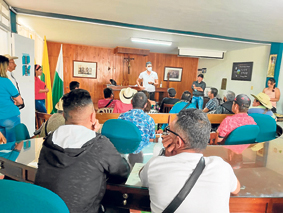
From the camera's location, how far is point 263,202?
112 cm

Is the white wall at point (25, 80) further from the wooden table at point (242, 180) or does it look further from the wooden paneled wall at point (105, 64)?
the wooden paneled wall at point (105, 64)

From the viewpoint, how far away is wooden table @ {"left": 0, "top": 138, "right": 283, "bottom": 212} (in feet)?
3.54

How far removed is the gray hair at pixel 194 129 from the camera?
93 cm

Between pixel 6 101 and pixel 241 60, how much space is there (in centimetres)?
736

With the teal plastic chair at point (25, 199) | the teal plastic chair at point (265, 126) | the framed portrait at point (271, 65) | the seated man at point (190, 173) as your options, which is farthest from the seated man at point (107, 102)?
the framed portrait at point (271, 65)

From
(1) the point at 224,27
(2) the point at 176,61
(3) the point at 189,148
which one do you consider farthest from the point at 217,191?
(2) the point at 176,61

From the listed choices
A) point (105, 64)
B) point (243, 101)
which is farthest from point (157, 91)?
point (243, 101)

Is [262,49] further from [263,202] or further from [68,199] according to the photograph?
[68,199]

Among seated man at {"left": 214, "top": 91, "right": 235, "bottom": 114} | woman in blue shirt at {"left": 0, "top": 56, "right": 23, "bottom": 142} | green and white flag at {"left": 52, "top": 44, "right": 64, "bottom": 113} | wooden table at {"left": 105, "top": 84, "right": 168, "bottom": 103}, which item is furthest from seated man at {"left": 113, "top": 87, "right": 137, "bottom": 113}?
wooden table at {"left": 105, "top": 84, "right": 168, "bottom": 103}

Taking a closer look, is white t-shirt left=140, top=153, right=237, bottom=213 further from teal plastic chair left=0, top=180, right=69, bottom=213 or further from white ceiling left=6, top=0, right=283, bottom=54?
white ceiling left=6, top=0, right=283, bottom=54

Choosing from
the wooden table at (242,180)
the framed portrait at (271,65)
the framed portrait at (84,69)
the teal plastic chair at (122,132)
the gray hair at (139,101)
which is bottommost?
the wooden table at (242,180)

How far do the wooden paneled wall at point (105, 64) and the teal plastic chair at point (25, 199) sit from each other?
8.02 meters

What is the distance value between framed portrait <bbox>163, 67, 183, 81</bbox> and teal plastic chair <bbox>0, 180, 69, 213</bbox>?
8954mm

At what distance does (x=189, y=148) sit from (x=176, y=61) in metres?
8.95
